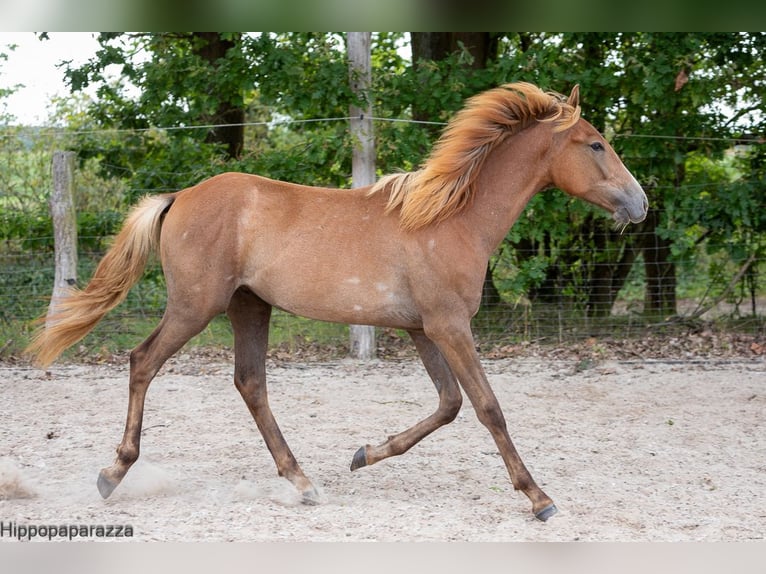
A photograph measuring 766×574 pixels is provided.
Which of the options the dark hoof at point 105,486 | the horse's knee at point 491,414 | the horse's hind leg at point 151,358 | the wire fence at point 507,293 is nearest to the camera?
the horse's knee at point 491,414

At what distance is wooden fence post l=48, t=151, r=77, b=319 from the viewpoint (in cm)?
781

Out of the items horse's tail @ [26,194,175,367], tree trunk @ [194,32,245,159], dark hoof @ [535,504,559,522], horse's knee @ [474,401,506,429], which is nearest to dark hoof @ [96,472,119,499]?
horse's tail @ [26,194,175,367]

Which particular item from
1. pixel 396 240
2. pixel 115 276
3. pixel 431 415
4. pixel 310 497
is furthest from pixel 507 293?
pixel 115 276

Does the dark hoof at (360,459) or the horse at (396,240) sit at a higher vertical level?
the horse at (396,240)

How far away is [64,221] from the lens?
7895 millimetres

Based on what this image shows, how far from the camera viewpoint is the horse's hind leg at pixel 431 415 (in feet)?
14.6

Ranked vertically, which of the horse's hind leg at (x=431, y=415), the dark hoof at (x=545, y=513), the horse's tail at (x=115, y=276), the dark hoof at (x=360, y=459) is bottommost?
the dark hoof at (x=360, y=459)

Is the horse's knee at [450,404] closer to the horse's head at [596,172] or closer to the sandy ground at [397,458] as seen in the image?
the sandy ground at [397,458]

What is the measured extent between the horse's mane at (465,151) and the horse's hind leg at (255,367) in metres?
0.98

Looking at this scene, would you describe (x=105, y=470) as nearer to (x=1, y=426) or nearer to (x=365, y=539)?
(x=365, y=539)

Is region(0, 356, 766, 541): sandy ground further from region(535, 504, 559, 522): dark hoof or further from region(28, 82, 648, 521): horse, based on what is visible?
region(28, 82, 648, 521): horse

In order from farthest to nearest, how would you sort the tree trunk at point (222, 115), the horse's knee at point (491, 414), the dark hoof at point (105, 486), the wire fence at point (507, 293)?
the tree trunk at point (222, 115) < the wire fence at point (507, 293) < the dark hoof at point (105, 486) < the horse's knee at point (491, 414)

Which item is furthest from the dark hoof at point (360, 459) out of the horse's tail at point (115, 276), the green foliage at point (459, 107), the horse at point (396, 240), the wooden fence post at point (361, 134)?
the green foliage at point (459, 107)

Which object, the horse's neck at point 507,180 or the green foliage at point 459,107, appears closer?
the horse's neck at point 507,180
